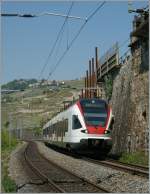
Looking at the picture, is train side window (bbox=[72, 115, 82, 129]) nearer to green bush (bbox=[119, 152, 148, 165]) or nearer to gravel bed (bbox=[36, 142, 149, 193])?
green bush (bbox=[119, 152, 148, 165])

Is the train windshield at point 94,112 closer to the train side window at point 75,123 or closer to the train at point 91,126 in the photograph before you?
the train at point 91,126

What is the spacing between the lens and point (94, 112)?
84.5 ft

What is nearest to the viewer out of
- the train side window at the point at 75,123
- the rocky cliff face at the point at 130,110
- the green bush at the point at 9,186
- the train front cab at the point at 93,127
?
the green bush at the point at 9,186

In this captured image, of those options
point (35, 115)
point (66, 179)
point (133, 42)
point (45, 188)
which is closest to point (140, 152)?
point (133, 42)

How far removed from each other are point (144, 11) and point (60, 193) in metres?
16.1

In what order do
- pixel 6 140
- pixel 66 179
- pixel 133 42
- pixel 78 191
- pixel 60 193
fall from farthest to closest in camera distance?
pixel 6 140
pixel 133 42
pixel 66 179
pixel 78 191
pixel 60 193

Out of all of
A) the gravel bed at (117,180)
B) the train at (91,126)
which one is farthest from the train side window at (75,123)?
the gravel bed at (117,180)

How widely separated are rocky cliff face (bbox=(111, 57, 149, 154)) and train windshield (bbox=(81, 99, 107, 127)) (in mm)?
2082

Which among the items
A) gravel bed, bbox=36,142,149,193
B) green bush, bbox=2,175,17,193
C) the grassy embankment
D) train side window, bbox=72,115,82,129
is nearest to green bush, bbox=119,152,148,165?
the grassy embankment

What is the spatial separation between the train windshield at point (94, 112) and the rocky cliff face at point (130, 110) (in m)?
2.08

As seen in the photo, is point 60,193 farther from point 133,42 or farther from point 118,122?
point 118,122

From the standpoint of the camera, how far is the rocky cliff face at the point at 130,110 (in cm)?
2650

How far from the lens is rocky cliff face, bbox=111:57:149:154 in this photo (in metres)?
26.5

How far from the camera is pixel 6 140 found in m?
64.7
